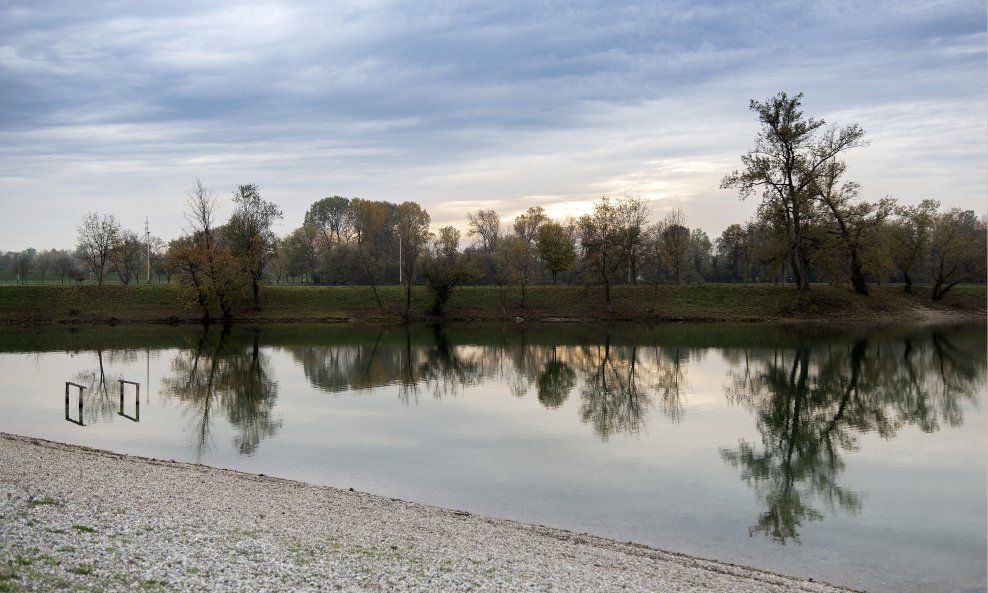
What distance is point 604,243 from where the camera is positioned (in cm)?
7231

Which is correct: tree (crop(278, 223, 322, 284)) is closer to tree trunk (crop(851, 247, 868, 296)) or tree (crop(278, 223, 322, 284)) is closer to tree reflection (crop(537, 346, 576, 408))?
tree trunk (crop(851, 247, 868, 296))

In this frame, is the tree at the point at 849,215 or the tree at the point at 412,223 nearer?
the tree at the point at 849,215

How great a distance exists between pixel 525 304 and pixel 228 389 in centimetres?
4511

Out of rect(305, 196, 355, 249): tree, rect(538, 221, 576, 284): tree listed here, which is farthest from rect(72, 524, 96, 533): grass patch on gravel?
rect(305, 196, 355, 249): tree

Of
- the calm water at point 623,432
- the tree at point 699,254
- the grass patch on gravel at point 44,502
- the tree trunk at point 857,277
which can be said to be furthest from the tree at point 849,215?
the grass patch on gravel at point 44,502

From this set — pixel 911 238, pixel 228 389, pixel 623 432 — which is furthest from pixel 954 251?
pixel 228 389

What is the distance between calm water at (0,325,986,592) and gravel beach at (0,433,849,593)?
145 cm

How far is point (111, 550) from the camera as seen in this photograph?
10031 millimetres

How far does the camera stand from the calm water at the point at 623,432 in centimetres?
1330

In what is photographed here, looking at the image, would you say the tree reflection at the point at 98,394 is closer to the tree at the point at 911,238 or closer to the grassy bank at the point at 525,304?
the grassy bank at the point at 525,304

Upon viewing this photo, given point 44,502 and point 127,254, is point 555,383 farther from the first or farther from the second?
point 127,254

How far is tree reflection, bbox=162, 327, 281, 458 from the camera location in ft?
72.1

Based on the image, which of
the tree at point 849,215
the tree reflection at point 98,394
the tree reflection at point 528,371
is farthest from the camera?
the tree at point 849,215

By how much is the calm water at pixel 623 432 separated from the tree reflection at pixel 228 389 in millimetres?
151
